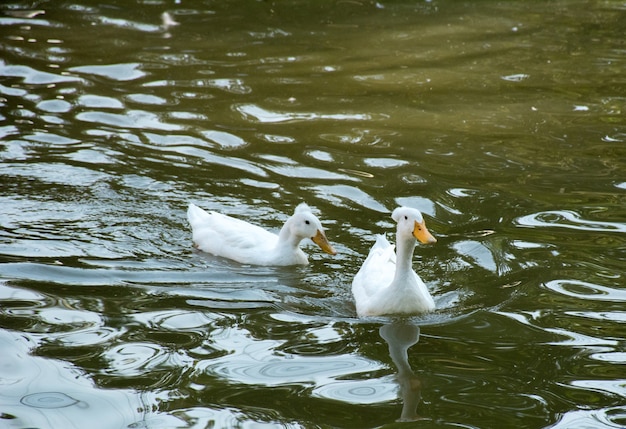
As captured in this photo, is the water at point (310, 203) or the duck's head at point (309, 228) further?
the duck's head at point (309, 228)

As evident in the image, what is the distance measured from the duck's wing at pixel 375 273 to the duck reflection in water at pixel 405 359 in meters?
0.38

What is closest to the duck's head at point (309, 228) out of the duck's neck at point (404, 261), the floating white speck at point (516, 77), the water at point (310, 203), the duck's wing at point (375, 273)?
the water at point (310, 203)

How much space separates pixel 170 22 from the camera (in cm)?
1677

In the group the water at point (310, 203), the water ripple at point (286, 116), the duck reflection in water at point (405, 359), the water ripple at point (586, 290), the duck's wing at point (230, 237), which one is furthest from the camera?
the water ripple at point (286, 116)

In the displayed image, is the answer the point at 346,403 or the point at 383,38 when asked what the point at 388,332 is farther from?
the point at 383,38

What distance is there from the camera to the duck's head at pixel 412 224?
688 centimetres

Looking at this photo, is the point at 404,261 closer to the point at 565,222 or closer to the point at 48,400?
the point at 565,222

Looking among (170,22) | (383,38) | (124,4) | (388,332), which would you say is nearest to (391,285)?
(388,332)

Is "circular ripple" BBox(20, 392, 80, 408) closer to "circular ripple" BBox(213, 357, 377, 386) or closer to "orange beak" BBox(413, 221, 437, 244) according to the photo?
"circular ripple" BBox(213, 357, 377, 386)

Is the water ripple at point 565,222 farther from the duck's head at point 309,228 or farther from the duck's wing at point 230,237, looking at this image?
the duck's wing at point 230,237

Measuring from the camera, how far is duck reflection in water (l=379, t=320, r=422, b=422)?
18.7ft

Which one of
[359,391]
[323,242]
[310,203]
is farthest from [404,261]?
[310,203]

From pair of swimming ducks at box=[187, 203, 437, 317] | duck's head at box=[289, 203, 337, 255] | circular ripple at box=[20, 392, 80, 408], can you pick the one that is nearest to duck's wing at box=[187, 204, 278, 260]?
pair of swimming ducks at box=[187, 203, 437, 317]

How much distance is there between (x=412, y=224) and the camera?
6.95 metres
